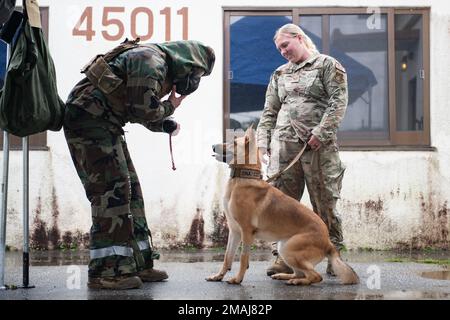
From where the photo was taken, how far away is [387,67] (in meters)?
8.52

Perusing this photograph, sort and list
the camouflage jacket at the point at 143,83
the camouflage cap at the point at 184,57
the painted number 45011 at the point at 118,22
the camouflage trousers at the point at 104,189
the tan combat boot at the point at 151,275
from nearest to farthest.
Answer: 1. the camouflage jacket at the point at 143,83
2. the camouflage trousers at the point at 104,189
3. the camouflage cap at the point at 184,57
4. the tan combat boot at the point at 151,275
5. the painted number 45011 at the point at 118,22

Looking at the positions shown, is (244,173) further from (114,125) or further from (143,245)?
(114,125)

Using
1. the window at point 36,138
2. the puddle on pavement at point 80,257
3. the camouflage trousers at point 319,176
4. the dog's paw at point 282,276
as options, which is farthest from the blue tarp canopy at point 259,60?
the dog's paw at point 282,276

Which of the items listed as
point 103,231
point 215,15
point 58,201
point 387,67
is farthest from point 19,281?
point 387,67

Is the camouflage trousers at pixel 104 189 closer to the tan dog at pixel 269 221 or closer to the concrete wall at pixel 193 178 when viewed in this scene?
the tan dog at pixel 269 221

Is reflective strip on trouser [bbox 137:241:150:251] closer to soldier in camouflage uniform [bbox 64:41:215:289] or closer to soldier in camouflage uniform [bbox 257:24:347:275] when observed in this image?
soldier in camouflage uniform [bbox 64:41:215:289]

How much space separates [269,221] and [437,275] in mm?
1768

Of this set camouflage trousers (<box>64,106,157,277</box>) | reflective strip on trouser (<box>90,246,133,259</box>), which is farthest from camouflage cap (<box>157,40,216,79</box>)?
reflective strip on trouser (<box>90,246,133,259</box>)

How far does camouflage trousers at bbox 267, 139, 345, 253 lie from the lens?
538 centimetres

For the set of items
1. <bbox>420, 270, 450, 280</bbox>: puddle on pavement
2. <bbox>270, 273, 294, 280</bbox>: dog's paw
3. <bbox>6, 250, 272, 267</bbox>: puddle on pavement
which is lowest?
<bbox>6, 250, 272, 267</bbox>: puddle on pavement

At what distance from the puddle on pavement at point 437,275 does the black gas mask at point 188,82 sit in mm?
2604

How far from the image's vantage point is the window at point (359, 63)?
8.43 metres
